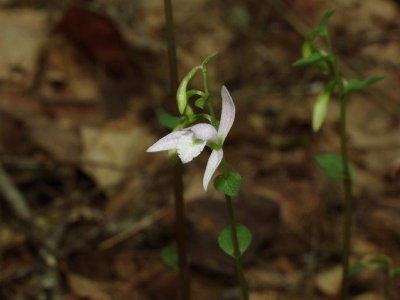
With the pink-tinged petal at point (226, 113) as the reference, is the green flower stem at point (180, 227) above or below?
below

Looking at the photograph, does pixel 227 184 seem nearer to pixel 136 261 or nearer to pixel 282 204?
pixel 136 261

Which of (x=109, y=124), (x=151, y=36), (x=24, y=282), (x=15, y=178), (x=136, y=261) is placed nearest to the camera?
(x=24, y=282)

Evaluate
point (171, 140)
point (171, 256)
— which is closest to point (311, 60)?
point (171, 140)

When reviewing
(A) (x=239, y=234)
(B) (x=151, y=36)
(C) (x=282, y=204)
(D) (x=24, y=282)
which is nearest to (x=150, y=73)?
(B) (x=151, y=36)

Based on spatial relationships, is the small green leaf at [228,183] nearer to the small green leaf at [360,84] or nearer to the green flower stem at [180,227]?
the green flower stem at [180,227]

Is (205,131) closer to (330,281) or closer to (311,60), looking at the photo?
(311,60)

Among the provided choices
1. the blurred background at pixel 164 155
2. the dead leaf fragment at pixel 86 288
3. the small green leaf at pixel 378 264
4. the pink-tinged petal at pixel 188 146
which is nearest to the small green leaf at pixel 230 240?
the pink-tinged petal at pixel 188 146

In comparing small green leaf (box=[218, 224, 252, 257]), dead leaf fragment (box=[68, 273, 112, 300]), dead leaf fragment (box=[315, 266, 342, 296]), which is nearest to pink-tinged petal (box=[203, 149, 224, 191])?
small green leaf (box=[218, 224, 252, 257])
